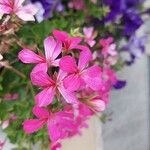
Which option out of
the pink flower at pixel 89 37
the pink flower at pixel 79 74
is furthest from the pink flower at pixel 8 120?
the pink flower at pixel 79 74

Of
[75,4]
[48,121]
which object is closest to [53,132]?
[48,121]

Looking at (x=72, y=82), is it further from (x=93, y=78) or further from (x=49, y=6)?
(x=49, y=6)

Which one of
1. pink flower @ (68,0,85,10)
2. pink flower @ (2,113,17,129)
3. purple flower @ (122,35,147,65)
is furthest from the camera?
purple flower @ (122,35,147,65)

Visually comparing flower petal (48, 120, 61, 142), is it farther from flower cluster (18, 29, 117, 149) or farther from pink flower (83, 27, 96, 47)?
pink flower (83, 27, 96, 47)

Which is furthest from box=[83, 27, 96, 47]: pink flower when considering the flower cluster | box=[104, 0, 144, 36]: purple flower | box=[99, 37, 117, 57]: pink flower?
the flower cluster

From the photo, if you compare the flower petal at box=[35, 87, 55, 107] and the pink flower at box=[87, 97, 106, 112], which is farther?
the pink flower at box=[87, 97, 106, 112]

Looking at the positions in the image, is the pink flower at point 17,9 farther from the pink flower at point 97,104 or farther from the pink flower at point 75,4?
the pink flower at point 75,4
